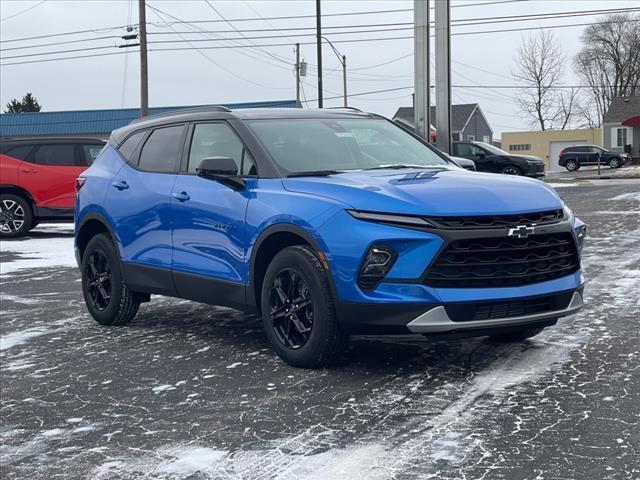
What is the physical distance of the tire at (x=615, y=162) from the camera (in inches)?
2000

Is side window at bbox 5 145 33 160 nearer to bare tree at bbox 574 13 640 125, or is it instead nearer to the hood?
the hood

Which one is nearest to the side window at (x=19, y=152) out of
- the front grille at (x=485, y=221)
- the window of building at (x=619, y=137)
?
the front grille at (x=485, y=221)

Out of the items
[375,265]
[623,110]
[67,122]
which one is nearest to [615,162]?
[623,110]

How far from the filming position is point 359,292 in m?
5.04

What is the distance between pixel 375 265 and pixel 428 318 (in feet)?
1.40

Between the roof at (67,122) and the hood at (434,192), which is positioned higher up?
the roof at (67,122)

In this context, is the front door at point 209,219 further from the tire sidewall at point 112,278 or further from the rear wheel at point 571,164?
the rear wheel at point 571,164

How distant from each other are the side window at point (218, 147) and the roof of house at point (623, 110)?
5968 centimetres

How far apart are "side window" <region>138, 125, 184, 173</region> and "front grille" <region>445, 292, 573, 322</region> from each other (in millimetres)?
2781

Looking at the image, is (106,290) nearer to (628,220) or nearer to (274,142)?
(274,142)

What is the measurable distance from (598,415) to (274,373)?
203 centimetres

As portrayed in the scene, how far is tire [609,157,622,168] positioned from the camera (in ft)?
167

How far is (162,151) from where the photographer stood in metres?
7.04

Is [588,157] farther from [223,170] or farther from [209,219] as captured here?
[223,170]
